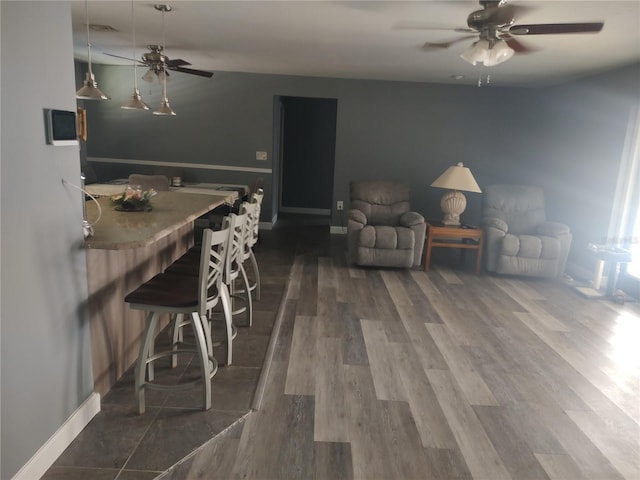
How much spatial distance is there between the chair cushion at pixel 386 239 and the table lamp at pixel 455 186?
70cm

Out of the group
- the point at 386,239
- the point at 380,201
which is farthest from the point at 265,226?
the point at 386,239

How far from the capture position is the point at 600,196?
4.92 meters

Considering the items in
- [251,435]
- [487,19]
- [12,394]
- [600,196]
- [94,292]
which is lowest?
[251,435]

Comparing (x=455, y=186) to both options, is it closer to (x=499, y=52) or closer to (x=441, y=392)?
(x=499, y=52)

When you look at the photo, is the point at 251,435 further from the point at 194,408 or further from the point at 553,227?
the point at 553,227

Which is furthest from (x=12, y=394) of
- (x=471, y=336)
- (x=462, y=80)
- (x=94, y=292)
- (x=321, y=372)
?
(x=462, y=80)

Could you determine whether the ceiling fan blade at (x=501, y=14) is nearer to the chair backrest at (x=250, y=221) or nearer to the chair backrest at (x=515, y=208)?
the chair backrest at (x=250, y=221)

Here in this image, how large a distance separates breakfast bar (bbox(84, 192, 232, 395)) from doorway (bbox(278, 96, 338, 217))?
17.0ft

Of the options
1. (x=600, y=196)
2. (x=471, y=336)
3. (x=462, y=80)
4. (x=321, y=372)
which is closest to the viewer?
(x=321, y=372)

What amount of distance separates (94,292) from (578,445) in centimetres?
252

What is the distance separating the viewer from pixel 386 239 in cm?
483

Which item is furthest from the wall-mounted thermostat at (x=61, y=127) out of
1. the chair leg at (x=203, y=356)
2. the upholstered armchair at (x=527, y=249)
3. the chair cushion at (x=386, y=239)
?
the upholstered armchair at (x=527, y=249)

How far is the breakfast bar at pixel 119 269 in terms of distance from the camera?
209 centimetres

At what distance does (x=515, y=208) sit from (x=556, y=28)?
3062mm
